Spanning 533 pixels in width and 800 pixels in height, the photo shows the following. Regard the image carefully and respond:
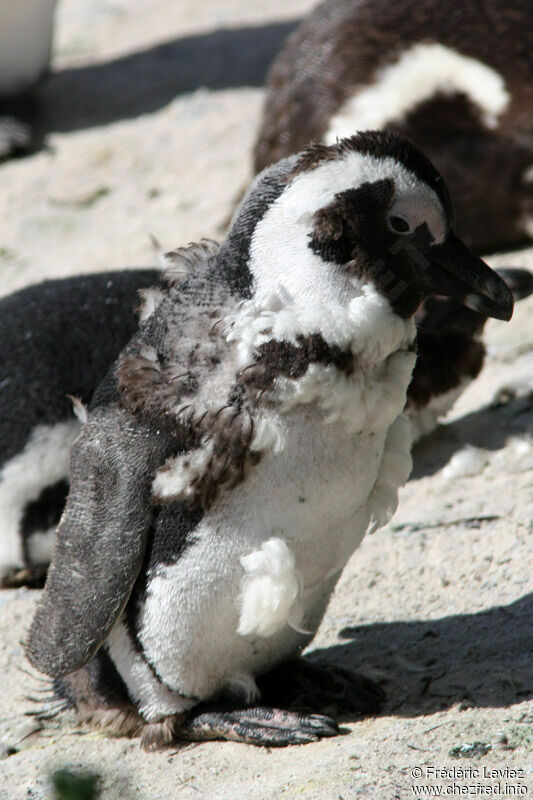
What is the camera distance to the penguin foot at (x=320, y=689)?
6.68 ft

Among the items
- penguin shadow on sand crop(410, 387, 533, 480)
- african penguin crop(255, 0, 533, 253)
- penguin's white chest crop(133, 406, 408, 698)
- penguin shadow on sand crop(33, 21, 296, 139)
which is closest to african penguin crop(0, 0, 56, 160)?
penguin shadow on sand crop(33, 21, 296, 139)

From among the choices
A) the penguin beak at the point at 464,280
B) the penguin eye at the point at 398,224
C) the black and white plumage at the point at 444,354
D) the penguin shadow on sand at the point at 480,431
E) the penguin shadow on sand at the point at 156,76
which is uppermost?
the penguin eye at the point at 398,224

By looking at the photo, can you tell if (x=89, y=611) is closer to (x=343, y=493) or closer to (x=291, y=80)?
(x=343, y=493)

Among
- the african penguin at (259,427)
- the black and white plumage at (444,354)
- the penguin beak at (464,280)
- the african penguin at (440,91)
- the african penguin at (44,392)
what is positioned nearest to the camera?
the african penguin at (259,427)

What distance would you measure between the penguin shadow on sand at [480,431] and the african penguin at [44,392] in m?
0.96

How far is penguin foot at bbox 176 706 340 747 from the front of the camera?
1.92 meters

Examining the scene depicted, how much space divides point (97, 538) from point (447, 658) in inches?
29.8

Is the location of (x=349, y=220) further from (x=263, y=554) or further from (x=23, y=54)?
(x=23, y=54)

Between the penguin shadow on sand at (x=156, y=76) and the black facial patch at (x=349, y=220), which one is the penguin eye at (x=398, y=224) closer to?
the black facial patch at (x=349, y=220)

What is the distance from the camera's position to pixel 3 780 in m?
2.06

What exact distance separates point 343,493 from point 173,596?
32 centimetres

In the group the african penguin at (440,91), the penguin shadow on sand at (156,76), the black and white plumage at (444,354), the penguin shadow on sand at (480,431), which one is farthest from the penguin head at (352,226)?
the penguin shadow on sand at (156,76)

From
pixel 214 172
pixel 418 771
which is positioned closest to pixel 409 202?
pixel 418 771

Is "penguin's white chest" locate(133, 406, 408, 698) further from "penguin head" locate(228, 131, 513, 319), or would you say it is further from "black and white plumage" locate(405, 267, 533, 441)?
"black and white plumage" locate(405, 267, 533, 441)
